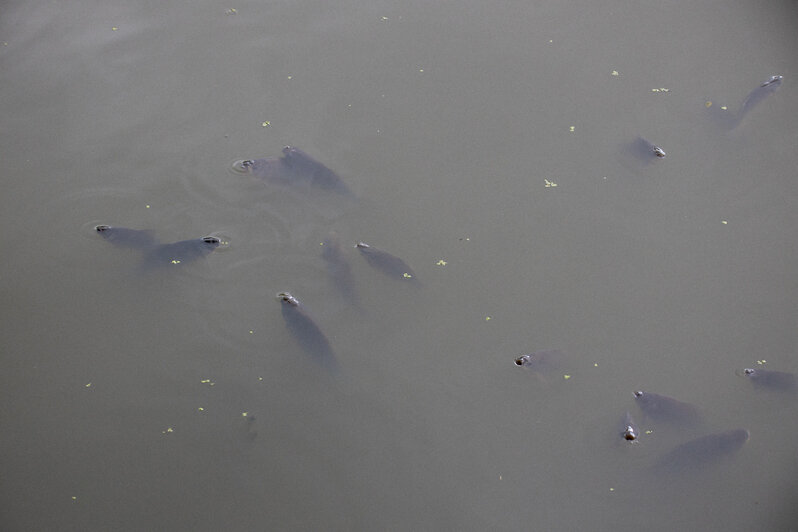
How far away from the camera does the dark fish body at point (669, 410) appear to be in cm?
264

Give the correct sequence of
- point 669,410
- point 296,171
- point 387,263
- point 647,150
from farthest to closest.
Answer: point 647,150, point 296,171, point 387,263, point 669,410

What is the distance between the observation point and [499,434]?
8.66 feet

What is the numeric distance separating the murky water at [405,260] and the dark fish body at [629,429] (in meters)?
0.03

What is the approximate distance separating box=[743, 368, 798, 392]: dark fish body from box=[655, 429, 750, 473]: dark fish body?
0.34 m

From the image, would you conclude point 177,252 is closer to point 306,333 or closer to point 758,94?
point 306,333

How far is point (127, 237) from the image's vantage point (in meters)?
3.11

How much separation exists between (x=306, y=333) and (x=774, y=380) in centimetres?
219

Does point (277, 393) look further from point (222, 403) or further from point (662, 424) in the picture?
point (662, 424)

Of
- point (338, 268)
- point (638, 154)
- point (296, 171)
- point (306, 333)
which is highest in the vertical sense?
point (638, 154)

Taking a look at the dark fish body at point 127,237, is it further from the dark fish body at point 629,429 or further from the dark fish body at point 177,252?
the dark fish body at point 629,429

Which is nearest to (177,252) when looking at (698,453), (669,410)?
(669,410)

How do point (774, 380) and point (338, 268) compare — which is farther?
point (338, 268)

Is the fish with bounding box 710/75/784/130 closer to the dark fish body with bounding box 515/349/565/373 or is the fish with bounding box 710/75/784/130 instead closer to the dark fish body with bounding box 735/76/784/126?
the dark fish body with bounding box 735/76/784/126

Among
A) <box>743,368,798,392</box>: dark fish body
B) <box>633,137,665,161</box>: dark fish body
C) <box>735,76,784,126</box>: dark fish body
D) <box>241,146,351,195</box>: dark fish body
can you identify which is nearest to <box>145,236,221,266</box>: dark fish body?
<box>241,146,351,195</box>: dark fish body
